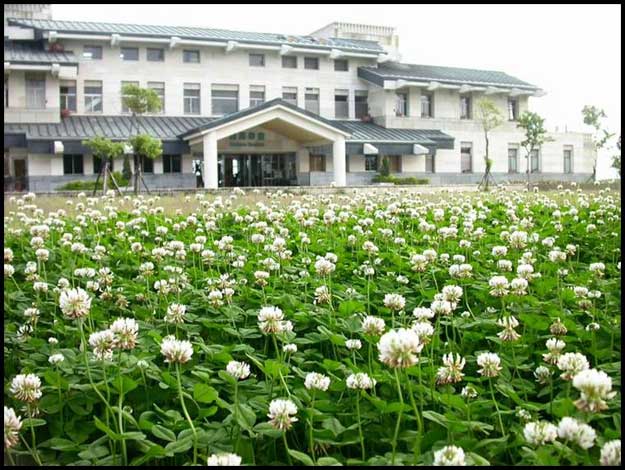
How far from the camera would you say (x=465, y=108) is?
42406 mm

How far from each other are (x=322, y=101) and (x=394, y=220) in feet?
107

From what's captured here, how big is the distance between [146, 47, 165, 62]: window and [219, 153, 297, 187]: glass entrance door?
6.04 metres

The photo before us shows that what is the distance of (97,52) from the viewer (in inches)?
1328

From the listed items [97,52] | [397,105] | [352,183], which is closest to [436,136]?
[397,105]

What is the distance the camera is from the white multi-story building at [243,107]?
102ft

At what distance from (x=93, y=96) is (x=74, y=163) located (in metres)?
4.15

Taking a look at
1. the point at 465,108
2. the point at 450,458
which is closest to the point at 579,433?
the point at 450,458

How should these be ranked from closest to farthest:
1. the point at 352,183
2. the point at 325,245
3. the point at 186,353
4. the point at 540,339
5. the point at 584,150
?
the point at 186,353 → the point at 540,339 → the point at 325,245 → the point at 352,183 → the point at 584,150

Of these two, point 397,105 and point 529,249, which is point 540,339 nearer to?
Result: point 529,249

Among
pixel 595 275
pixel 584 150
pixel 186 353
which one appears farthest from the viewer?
pixel 584 150

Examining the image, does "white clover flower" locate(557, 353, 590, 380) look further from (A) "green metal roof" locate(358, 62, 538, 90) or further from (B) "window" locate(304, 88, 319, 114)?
(B) "window" locate(304, 88, 319, 114)

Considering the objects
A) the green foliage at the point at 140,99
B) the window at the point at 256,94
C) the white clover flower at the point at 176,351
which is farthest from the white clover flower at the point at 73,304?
the window at the point at 256,94

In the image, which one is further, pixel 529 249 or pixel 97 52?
pixel 97 52

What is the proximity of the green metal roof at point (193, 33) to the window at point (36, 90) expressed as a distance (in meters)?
2.43
